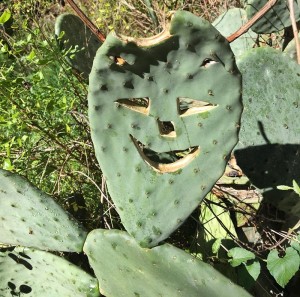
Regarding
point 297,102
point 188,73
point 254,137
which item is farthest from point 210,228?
point 188,73

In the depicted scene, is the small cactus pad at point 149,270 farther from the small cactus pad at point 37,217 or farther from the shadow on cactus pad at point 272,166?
the shadow on cactus pad at point 272,166

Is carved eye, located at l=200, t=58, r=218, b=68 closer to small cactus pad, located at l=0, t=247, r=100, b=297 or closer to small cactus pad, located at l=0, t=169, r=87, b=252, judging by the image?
small cactus pad, located at l=0, t=169, r=87, b=252

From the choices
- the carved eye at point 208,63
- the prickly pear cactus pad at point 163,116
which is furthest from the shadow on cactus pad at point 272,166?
the carved eye at point 208,63

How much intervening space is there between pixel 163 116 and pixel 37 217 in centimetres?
60

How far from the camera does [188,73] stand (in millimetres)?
1429

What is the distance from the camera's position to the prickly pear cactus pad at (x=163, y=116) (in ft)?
4.51

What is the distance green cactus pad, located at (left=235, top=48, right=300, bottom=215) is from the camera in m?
1.91

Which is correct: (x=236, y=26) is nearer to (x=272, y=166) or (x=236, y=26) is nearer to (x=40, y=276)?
(x=272, y=166)

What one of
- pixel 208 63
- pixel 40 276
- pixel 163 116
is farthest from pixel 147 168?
pixel 40 276

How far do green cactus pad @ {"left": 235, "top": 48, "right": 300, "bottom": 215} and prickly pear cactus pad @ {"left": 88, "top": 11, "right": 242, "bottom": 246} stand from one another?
0.40 meters

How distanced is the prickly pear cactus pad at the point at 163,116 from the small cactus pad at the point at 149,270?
7 centimetres

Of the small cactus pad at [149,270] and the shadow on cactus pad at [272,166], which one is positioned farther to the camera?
the shadow on cactus pad at [272,166]

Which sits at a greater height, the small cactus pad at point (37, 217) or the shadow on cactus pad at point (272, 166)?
the small cactus pad at point (37, 217)

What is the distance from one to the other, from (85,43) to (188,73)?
1.42 metres
